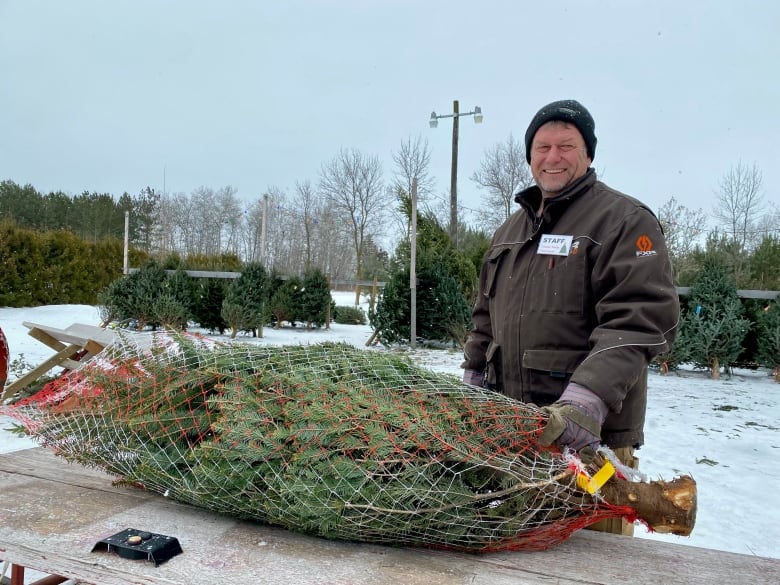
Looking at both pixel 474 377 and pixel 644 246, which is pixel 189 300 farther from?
pixel 644 246

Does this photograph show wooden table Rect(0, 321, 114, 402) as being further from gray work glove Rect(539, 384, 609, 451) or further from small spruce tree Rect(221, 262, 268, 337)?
small spruce tree Rect(221, 262, 268, 337)

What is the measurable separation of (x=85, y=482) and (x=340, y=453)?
112cm

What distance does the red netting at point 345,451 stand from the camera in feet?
4.88

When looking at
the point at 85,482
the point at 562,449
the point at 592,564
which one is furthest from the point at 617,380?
the point at 85,482

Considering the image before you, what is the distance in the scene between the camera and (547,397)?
1.90 meters

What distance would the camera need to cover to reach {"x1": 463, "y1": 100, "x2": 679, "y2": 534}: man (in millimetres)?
1538

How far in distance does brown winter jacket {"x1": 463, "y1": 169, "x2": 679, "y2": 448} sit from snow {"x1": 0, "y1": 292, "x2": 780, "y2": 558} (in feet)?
2.38

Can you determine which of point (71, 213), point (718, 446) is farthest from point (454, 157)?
point (71, 213)

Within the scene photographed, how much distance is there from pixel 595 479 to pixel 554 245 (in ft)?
2.50

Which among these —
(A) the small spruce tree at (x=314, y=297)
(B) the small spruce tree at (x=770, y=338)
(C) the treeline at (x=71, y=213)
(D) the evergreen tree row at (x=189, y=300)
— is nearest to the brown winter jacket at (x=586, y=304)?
(B) the small spruce tree at (x=770, y=338)

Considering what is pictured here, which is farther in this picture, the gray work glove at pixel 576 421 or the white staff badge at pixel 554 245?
the white staff badge at pixel 554 245

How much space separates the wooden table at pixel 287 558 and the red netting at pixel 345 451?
0.18ft

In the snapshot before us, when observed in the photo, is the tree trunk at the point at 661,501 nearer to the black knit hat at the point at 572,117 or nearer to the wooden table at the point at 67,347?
the black knit hat at the point at 572,117

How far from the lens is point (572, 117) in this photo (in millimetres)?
1909
